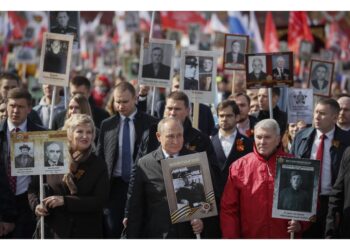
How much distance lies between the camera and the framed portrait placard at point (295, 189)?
7.23 m

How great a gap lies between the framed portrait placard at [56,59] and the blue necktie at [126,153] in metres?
1.72

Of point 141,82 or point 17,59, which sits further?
point 17,59

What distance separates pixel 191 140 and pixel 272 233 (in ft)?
5.38

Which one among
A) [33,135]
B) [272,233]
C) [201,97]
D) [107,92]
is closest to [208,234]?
[272,233]

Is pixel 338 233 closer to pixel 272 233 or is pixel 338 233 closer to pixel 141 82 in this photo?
pixel 272 233

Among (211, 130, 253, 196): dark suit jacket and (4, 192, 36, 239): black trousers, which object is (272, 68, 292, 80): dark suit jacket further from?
(4, 192, 36, 239): black trousers

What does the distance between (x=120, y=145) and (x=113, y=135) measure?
0.46 feet

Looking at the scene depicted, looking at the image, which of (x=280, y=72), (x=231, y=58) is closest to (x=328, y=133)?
(x=280, y=72)

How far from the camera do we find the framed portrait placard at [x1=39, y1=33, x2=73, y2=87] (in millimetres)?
11023

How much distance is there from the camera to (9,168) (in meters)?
8.55

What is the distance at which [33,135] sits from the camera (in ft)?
24.6

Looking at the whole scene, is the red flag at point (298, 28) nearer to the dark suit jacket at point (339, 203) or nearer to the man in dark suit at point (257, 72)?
the man in dark suit at point (257, 72)

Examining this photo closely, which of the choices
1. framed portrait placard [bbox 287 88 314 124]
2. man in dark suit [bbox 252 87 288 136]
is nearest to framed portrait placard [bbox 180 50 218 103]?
framed portrait placard [bbox 287 88 314 124]

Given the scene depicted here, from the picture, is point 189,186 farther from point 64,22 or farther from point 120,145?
point 64,22
